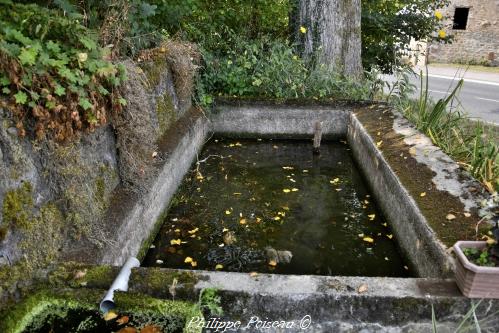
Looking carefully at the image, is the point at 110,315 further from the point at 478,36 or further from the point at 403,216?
the point at 478,36

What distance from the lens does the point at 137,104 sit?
346cm

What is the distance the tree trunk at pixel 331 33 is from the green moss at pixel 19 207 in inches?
254

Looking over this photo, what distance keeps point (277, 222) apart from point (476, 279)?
2.45m

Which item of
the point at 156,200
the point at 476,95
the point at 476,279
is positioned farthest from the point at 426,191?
the point at 476,95

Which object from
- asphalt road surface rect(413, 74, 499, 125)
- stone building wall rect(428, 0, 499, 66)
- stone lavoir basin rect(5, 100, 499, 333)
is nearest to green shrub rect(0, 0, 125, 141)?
stone lavoir basin rect(5, 100, 499, 333)

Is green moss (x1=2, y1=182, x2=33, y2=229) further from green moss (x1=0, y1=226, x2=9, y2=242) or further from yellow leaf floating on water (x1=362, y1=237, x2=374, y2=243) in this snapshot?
yellow leaf floating on water (x1=362, y1=237, x2=374, y2=243)

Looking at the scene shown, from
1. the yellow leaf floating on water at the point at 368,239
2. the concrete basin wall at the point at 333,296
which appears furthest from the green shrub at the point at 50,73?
the yellow leaf floating on water at the point at 368,239

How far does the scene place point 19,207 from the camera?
230 cm

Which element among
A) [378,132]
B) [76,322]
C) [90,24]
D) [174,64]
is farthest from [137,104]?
[378,132]

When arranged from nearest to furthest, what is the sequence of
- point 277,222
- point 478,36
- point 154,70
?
1. point 277,222
2. point 154,70
3. point 478,36

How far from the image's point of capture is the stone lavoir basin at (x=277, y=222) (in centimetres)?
377

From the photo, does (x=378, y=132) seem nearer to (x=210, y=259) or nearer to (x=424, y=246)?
(x=424, y=246)

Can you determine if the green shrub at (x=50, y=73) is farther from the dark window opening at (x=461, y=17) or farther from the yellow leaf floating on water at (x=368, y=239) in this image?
the dark window opening at (x=461, y=17)

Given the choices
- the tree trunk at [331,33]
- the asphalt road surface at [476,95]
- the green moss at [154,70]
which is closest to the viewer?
the green moss at [154,70]
